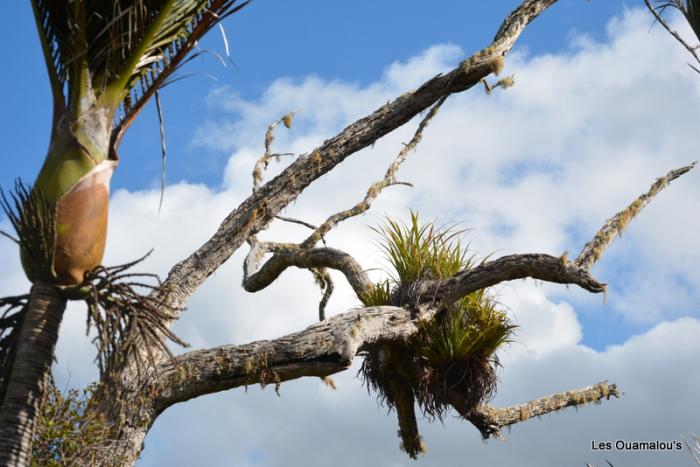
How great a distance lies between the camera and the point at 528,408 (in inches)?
323

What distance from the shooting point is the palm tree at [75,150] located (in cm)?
450

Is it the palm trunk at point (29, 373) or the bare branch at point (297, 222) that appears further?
the bare branch at point (297, 222)

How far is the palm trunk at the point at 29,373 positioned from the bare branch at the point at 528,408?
4.07 meters

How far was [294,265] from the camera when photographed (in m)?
8.41

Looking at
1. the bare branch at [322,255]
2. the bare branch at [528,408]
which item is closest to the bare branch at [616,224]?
the bare branch at [528,408]

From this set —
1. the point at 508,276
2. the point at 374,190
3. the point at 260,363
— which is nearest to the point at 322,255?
the point at 374,190

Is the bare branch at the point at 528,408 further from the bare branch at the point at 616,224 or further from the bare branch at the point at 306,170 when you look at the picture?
the bare branch at the point at 306,170

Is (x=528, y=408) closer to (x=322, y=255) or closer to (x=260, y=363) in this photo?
(x=322, y=255)

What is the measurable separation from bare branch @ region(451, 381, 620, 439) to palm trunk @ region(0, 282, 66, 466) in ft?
13.4

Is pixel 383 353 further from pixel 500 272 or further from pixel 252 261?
pixel 252 261

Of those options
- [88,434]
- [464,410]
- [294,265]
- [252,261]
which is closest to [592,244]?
[464,410]

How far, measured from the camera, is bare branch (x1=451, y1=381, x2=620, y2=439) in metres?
7.76

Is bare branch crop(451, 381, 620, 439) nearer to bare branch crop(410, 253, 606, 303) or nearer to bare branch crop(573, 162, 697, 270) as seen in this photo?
bare branch crop(410, 253, 606, 303)

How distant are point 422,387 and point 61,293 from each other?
3.82m
